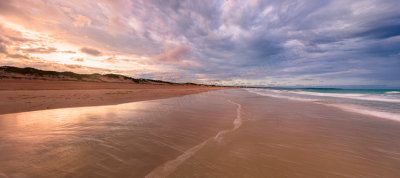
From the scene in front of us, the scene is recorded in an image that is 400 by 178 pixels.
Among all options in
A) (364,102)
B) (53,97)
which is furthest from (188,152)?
(364,102)

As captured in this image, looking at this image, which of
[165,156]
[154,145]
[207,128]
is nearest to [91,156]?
[154,145]

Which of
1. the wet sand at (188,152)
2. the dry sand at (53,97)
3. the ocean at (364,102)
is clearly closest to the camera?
the wet sand at (188,152)

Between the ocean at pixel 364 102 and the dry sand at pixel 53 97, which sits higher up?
the ocean at pixel 364 102

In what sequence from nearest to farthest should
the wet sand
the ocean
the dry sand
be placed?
1. the wet sand
2. the dry sand
3. the ocean

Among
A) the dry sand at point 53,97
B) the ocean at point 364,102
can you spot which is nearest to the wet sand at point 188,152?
the dry sand at point 53,97

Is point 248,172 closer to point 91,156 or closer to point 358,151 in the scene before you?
point 91,156

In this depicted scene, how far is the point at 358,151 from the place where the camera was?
10.5 ft

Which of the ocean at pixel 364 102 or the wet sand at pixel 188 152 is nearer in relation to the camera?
the wet sand at pixel 188 152

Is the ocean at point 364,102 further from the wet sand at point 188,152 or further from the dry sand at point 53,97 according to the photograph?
the dry sand at point 53,97

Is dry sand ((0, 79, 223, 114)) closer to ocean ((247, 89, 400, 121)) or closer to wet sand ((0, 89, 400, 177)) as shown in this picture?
wet sand ((0, 89, 400, 177))

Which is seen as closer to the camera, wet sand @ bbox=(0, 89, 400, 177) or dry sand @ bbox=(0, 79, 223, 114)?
wet sand @ bbox=(0, 89, 400, 177)

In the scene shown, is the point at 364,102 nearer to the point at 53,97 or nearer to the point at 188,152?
the point at 188,152

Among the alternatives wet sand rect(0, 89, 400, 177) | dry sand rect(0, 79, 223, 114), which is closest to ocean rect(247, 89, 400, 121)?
wet sand rect(0, 89, 400, 177)

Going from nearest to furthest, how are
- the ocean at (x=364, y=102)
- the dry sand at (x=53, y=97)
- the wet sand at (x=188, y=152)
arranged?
the wet sand at (x=188, y=152), the dry sand at (x=53, y=97), the ocean at (x=364, y=102)
